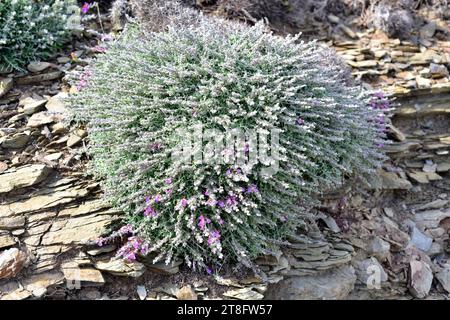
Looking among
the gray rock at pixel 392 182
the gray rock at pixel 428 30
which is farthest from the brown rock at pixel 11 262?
the gray rock at pixel 428 30

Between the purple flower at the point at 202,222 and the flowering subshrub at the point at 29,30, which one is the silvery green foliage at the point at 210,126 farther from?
the flowering subshrub at the point at 29,30

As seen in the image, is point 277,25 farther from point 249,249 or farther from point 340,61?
point 249,249

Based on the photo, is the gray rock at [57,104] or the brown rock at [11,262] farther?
the gray rock at [57,104]

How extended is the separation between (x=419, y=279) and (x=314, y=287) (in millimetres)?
1003

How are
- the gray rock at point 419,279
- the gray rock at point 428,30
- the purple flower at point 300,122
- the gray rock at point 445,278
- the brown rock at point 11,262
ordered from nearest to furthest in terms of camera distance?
the brown rock at point 11,262
the purple flower at point 300,122
the gray rock at point 419,279
the gray rock at point 445,278
the gray rock at point 428,30

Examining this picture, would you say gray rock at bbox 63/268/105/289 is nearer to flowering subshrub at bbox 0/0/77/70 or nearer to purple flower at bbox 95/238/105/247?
purple flower at bbox 95/238/105/247

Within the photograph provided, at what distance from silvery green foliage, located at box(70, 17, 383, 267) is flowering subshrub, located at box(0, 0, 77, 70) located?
2.71 feet

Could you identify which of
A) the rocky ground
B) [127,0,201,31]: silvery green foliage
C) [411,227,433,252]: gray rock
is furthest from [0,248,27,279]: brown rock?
[411,227,433,252]: gray rock

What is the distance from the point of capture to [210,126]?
356cm

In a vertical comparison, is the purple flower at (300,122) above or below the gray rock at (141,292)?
above

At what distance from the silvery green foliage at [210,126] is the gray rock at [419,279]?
100 centimetres

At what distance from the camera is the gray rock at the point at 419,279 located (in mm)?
4137

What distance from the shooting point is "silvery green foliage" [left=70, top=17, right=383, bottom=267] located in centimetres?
349

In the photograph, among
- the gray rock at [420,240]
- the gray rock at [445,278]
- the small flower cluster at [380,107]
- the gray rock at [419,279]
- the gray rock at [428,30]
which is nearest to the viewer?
the gray rock at [419,279]
